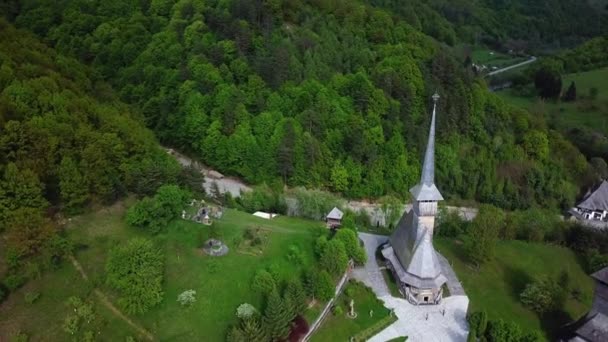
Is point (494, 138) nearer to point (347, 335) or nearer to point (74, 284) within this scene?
point (347, 335)

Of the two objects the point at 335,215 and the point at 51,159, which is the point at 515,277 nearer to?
the point at 335,215

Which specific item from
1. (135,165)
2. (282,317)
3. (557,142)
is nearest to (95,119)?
(135,165)

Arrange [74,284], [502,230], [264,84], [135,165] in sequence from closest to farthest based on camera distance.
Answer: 1. [74,284]
2. [135,165]
3. [502,230]
4. [264,84]

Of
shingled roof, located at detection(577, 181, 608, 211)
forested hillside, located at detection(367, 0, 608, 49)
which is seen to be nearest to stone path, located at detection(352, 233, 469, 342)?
shingled roof, located at detection(577, 181, 608, 211)

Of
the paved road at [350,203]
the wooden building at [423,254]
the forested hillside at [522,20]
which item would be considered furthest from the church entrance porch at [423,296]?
the forested hillside at [522,20]

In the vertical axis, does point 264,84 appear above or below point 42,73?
below
